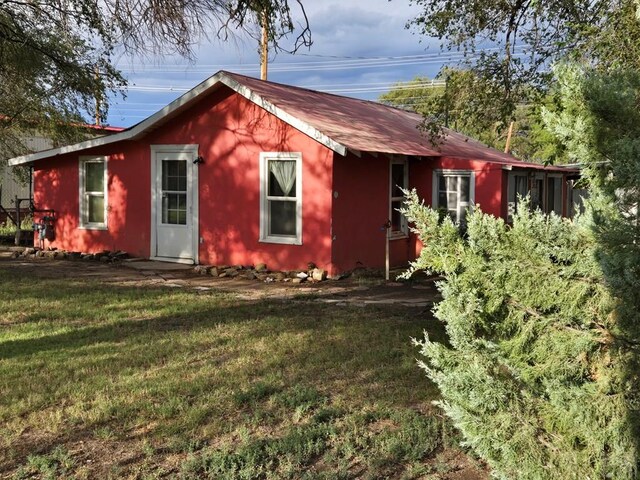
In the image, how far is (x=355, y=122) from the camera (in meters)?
13.6

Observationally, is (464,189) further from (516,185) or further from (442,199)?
(516,185)

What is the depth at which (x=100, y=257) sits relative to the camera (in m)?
13.9

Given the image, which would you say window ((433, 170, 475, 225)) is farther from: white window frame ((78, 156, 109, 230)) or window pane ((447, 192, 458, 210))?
white window frame ((78, 156, 109, 230))

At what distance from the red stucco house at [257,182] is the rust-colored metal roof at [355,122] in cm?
6

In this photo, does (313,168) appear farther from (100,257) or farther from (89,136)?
(89,136)

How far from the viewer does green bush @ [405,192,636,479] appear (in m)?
2.62

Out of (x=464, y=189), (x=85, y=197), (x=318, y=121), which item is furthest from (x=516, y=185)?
(x=85, y=197)

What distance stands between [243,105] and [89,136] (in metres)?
10.5

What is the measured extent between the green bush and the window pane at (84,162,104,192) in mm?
12756

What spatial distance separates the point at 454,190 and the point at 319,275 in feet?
13.5

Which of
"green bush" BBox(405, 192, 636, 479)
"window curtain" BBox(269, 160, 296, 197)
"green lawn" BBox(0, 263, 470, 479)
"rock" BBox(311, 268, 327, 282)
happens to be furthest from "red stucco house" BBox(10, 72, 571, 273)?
"green bush" BBox(405, 192, 636, 479)

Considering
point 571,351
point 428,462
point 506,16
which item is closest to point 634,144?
point 571,351

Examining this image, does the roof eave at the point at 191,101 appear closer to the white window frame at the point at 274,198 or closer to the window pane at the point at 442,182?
the white window frame at the point at 274,198

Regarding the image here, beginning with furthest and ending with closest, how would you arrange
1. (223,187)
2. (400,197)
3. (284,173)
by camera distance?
(400,197)
(223,187)
(284,173)
